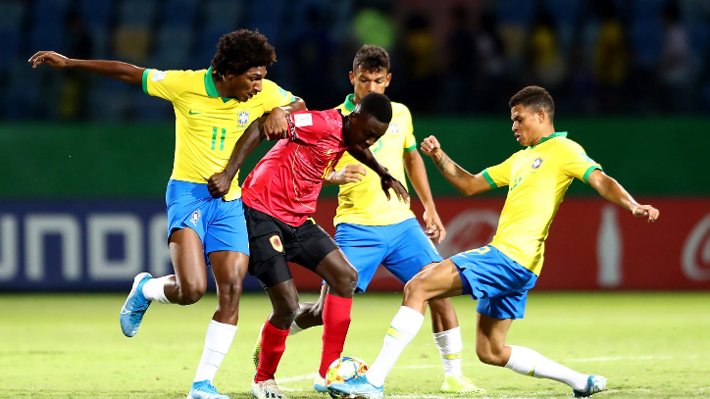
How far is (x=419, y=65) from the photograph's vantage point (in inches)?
538

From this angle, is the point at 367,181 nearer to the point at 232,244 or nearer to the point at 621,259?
the point at 232,244

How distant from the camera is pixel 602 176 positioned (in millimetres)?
5664

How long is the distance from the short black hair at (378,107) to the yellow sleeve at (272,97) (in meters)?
0.59

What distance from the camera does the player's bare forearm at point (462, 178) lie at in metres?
6.44

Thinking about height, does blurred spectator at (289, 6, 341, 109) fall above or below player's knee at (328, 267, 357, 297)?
above

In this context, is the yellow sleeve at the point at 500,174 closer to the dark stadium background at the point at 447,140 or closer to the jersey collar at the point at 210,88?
the jersey collar at the point at 210,88

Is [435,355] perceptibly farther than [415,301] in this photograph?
Yes

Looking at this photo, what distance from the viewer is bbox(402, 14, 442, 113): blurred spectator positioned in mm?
13211

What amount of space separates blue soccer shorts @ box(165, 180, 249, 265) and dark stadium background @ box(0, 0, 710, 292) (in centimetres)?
672

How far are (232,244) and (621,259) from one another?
828 cm

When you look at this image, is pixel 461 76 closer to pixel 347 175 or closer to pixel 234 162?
pixel 347 175

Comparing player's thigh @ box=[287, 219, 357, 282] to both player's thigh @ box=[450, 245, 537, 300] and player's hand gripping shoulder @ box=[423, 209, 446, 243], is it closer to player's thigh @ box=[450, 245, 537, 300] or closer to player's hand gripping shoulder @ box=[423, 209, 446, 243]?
player's thigh @ box=[450, 245, 537, 300]

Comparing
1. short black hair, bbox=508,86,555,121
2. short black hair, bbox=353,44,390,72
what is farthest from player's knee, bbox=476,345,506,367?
short black hair, bbox=353,44,390,72

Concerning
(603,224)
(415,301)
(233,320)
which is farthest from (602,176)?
(603,224)
